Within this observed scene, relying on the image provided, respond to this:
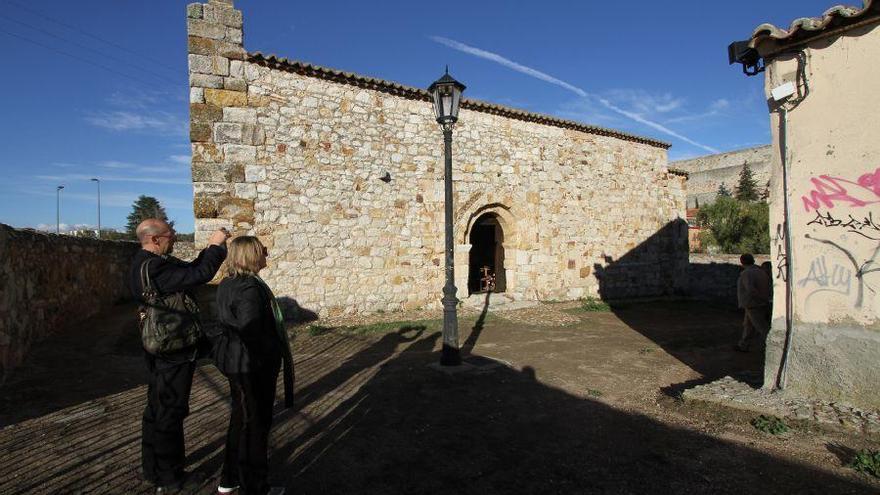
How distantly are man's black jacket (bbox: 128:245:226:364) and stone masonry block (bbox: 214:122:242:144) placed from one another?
240 inches

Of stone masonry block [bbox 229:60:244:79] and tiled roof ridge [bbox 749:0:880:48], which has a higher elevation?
stone masonry block [bbox 229:60:244:79]

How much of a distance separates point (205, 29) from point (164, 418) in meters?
7.60

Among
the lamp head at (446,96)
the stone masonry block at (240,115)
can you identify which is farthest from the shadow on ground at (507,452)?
the stone masonry block at (240,115)

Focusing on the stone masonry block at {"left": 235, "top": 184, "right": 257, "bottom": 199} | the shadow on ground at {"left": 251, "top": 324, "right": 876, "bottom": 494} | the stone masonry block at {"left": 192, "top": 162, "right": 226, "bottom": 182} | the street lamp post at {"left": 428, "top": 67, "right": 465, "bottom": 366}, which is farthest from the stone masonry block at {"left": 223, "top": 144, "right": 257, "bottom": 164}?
the shadow on ground at {"left": 251, "top": 324, "right": 876, "bottom": 494}

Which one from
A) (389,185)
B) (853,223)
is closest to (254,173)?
(389,185)

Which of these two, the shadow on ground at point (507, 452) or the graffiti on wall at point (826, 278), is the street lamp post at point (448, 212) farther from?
the graffiti on wall at point (826, 278)

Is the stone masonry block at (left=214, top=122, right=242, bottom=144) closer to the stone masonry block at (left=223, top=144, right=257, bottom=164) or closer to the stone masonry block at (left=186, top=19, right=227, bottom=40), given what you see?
the stone masonry block at (left=223, top=144, right=257, bottom=164)

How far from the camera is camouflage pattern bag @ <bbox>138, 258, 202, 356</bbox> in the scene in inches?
113

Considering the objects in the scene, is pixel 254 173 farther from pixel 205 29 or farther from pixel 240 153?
pixel 205 29

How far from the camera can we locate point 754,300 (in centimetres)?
693

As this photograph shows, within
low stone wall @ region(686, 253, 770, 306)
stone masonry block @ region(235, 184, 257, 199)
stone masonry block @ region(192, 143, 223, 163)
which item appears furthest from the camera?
low stone wall @ region(686, 253, 770, 306)

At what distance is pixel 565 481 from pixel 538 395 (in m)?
1.88

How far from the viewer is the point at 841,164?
4.16m

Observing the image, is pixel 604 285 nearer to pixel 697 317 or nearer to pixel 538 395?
pixel 697 317
